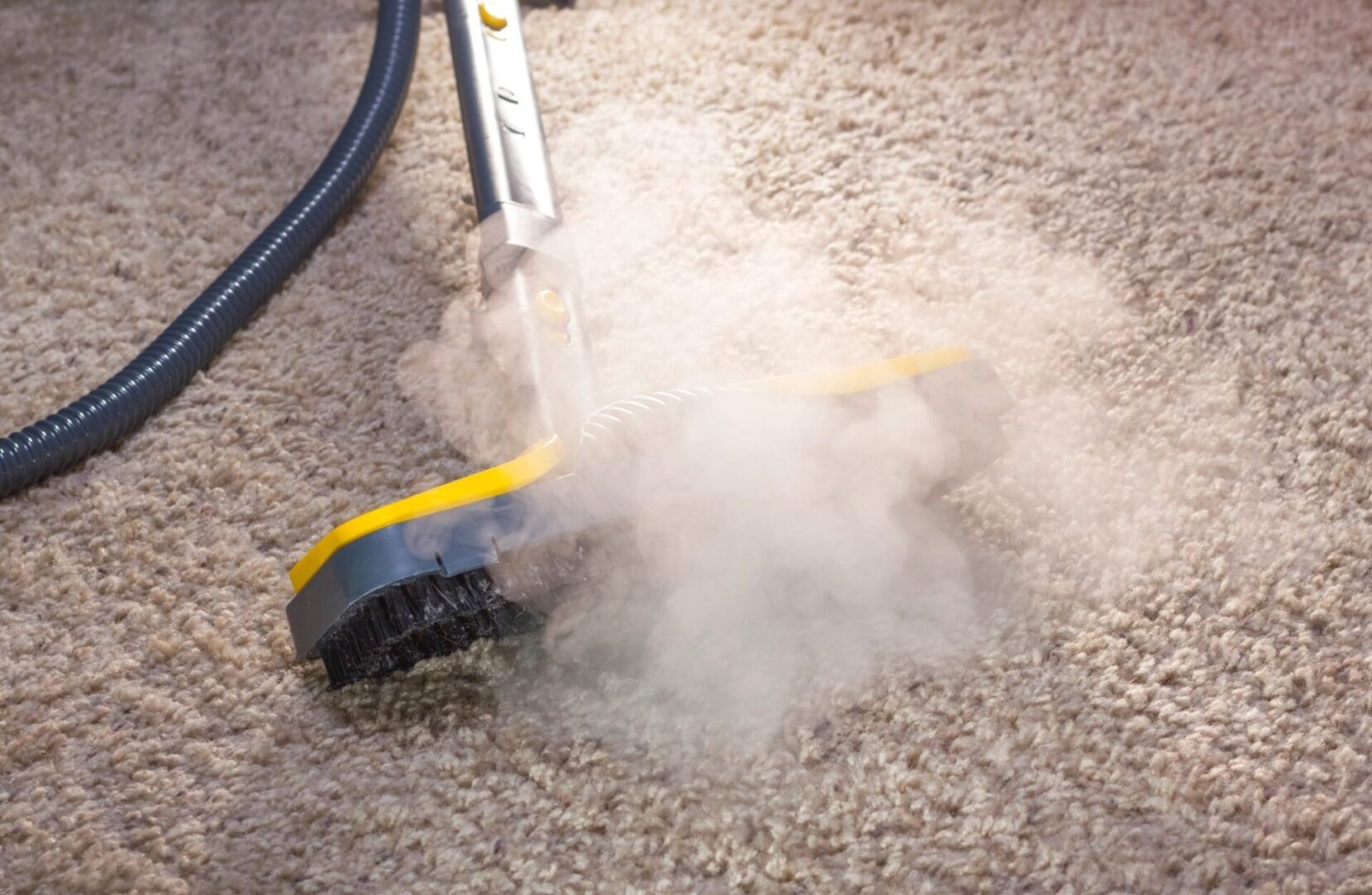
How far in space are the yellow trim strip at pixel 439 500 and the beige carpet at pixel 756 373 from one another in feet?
0.35

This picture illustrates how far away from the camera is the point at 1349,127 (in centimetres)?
112

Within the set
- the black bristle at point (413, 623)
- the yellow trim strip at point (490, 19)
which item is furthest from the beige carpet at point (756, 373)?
the yellow trim strip at point (490, 19)

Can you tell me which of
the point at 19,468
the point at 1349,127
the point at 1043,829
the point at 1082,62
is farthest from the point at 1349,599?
the point at 19,468

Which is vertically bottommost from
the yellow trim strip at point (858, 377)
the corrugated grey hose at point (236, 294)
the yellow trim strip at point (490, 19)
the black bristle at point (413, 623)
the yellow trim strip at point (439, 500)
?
the black bristle at point (413, 623)

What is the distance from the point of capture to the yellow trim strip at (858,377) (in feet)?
2.48

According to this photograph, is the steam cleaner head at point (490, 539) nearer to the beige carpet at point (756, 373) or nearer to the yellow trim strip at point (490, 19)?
the beige carpet at point (756, 373)

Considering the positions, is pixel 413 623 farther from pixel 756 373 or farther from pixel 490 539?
pixel 756 373

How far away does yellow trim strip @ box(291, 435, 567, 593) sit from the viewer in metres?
0.69

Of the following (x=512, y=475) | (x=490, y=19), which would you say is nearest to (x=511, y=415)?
(x=512, y=475)

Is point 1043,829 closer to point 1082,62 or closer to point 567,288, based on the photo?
point 567,288

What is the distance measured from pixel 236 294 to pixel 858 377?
1.73 ft

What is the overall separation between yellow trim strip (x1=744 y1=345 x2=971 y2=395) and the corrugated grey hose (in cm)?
47

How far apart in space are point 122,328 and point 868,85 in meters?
0.74

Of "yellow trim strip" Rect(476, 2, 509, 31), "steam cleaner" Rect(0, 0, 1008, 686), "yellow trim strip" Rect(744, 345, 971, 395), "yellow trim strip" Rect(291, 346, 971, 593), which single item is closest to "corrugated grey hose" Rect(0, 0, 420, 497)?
"steam cleaner" Rect(0, 0, 1008, 686)
